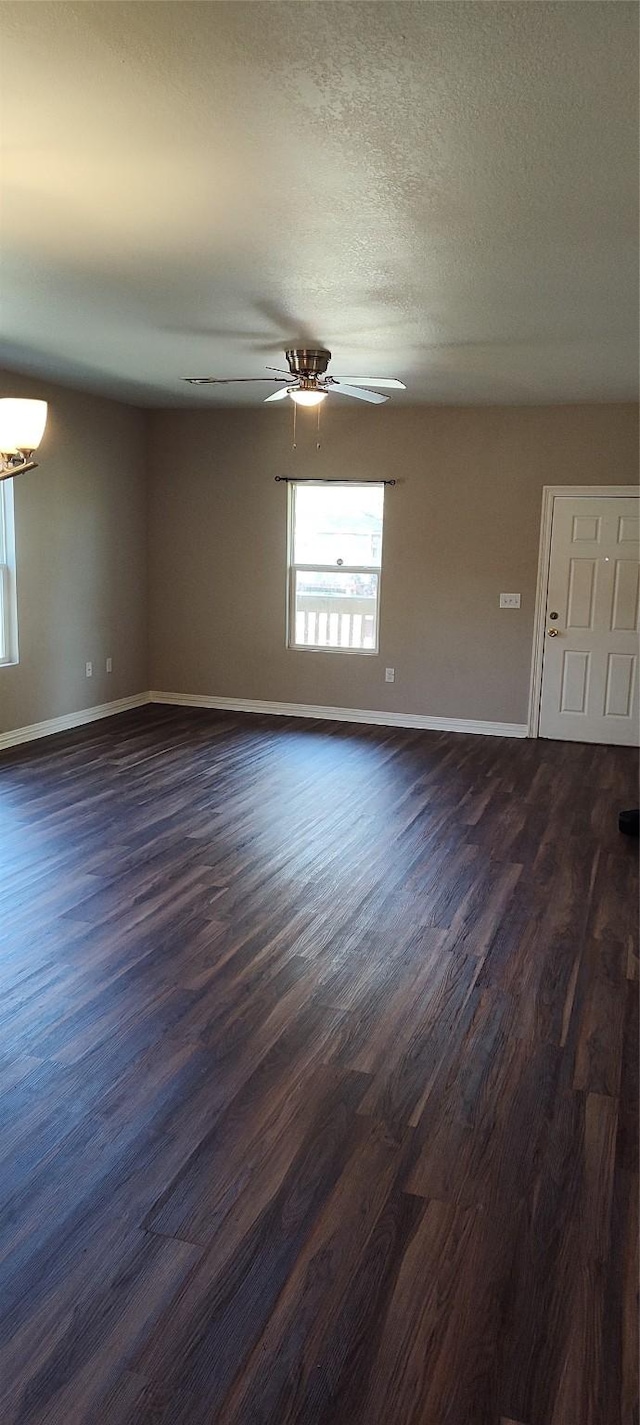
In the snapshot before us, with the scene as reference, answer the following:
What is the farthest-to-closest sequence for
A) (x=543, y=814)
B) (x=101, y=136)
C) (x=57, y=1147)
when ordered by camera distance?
(x=543, y=814) < (x=101, y=136) < (x=57, y=1147)

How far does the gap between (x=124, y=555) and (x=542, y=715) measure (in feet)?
12.0

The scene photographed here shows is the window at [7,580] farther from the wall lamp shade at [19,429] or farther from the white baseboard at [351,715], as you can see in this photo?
the wall lamp shade at [19,429]

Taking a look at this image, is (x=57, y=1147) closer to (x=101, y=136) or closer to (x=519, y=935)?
(x=519, y=935)

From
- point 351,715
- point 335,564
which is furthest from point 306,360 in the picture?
point 351,715

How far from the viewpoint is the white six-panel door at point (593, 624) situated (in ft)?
21.7

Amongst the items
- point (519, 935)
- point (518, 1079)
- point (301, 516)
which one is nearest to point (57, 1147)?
point (518, 1079)

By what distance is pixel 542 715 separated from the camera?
6.99 metres

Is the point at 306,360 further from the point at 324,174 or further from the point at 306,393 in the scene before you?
the point at 324,174

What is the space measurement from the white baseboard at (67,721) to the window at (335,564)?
59.9 inches

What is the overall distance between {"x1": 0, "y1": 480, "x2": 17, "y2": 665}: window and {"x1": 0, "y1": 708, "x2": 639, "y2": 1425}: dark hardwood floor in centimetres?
205

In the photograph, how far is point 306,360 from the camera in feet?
16.1

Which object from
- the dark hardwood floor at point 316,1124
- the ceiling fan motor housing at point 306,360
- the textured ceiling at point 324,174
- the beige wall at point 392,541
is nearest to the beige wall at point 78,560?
the beige wall at point 392,541

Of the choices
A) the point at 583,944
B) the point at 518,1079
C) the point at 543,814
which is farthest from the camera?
the point at 543,814

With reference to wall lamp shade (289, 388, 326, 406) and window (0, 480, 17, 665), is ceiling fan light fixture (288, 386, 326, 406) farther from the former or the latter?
window (0, 480, 17, 665)
